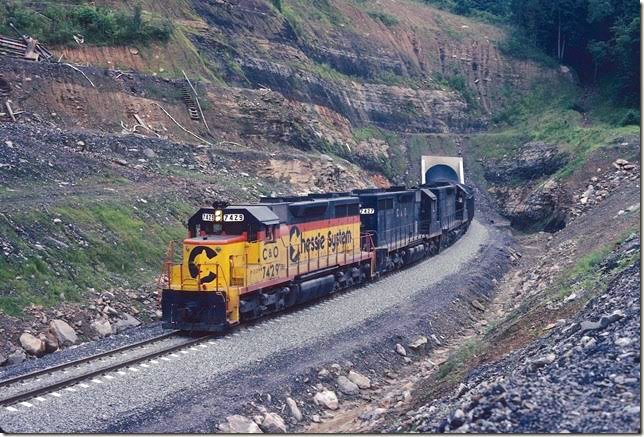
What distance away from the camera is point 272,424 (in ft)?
40.5

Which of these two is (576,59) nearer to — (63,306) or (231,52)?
(231,52)

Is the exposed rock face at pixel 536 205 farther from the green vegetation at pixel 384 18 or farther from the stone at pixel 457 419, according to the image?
the stone at pixel 457 419

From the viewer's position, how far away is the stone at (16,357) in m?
15.1

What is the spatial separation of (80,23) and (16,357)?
25413 mm

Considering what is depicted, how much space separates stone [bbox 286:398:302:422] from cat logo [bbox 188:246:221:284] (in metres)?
4.85

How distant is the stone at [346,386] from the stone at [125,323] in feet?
20.4

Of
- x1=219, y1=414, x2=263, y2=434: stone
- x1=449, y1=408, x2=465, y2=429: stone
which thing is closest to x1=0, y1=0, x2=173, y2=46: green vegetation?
x1=219, y1=414, x2=263, y2=434: stone

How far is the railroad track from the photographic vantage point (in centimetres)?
1223

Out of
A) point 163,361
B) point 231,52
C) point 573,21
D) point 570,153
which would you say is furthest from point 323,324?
point 573,21

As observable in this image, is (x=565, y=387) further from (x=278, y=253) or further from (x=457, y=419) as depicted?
(x=278, y=253)

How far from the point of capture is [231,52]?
45.6 metres

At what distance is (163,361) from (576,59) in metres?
68.7

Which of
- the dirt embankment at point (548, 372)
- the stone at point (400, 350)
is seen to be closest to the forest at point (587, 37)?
the dirt embankment at point (548, 372)

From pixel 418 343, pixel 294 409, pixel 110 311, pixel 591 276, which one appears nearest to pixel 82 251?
pixel 110 311
